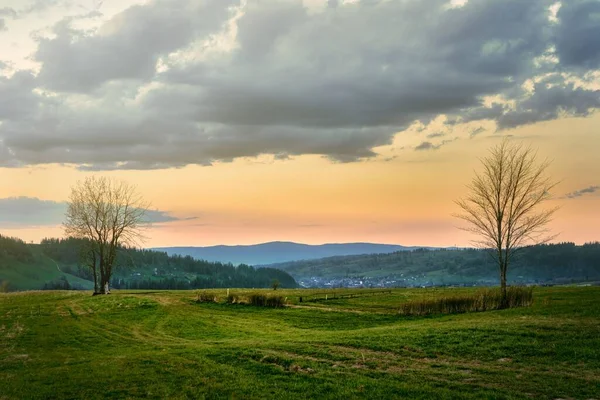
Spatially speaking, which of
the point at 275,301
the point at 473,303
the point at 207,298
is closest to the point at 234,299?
the point at 207,298

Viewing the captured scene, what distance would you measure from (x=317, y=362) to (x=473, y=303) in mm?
26908

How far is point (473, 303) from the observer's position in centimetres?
4531

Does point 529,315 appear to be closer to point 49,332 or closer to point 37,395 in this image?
point 37,395

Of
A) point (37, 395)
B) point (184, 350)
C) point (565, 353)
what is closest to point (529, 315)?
point (565, 353)

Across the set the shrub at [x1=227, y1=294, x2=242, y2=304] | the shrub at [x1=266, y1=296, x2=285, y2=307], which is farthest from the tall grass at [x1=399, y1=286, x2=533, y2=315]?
the shrub at [x1=227, y1=294, x2=242, y2=304]

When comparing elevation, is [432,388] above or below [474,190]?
below

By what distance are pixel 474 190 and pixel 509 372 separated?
117 ft

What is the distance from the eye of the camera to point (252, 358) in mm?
25156

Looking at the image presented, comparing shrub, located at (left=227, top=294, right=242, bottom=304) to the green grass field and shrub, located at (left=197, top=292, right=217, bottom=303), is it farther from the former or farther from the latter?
the green grass field

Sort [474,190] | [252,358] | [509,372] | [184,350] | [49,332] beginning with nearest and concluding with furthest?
[509,372]
[252,358]
[184,350]
[49,332]
[474,190]

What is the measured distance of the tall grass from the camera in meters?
45.1

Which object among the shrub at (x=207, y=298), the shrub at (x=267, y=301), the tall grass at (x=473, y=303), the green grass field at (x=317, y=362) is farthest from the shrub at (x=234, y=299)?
the tall grass at (x=473, y=303)

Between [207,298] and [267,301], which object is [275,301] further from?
[207,298]

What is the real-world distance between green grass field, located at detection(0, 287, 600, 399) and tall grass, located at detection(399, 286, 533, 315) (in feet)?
18.9
